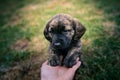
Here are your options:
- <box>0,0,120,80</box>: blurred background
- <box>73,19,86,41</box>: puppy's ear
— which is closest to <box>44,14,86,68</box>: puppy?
<box>73,19,86,41</box>: puppy's ear

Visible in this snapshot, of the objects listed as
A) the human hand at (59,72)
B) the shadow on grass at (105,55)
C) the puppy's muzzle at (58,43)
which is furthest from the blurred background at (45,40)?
the puppy's muzzle at (58,43)

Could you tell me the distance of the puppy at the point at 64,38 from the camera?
16.9 ft

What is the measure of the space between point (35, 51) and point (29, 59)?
14.9 inches

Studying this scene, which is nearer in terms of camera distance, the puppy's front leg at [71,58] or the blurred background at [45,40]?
the puppy's front leg at [71,58]

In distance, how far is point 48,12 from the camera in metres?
10.4

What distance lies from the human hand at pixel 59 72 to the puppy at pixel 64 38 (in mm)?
74

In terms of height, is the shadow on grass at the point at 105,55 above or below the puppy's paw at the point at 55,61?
below

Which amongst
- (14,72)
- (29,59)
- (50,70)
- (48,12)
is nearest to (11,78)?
(14,72)

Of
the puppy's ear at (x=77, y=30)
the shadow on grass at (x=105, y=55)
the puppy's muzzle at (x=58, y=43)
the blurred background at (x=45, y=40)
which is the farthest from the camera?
the blurred background at (x=45, y=40)

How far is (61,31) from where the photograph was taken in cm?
520

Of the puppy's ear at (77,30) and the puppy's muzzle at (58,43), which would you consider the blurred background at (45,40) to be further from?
the puppy's muzzle at (58,43)

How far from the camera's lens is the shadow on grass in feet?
20.0

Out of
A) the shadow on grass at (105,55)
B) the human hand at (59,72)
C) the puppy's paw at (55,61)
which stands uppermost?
the puppy's paw at (55,61)

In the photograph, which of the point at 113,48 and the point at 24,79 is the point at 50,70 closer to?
the point at 24,79
